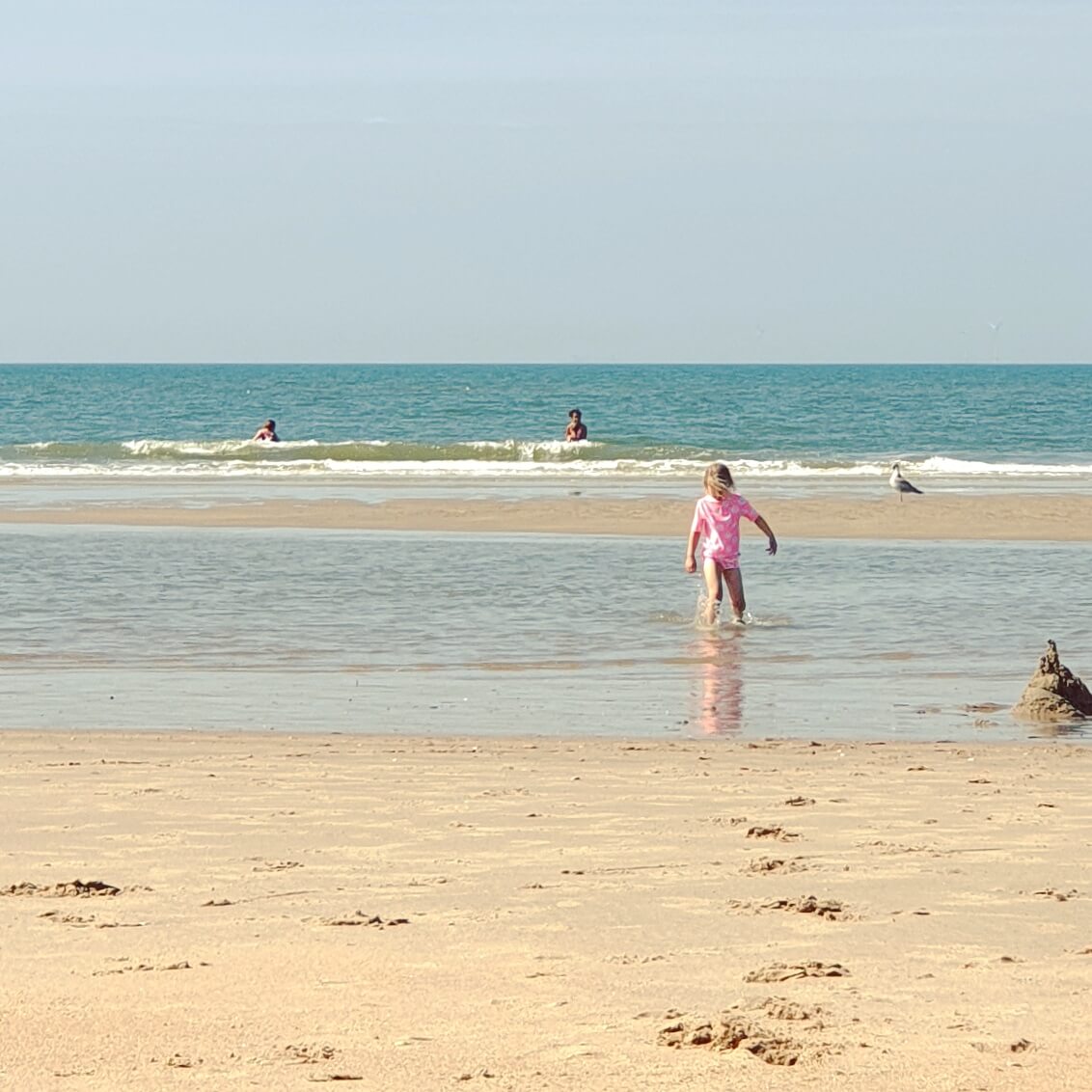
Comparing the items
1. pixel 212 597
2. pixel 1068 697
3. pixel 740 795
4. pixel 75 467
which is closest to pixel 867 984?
pixel 740 795

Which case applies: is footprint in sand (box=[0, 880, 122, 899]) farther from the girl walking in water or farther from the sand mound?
the girl walking in water

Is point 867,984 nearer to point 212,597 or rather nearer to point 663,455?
point 212,597

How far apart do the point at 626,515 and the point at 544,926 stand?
19.7 metres

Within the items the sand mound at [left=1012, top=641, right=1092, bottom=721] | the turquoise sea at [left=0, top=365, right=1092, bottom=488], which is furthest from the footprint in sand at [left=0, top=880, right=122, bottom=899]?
the turquoise sea at [left=0, top=365, right=1092, bottom=488]

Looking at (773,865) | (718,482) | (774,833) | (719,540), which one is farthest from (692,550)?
(773,865)

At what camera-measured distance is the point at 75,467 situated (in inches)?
1497

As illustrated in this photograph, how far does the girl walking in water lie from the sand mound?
3.94 m

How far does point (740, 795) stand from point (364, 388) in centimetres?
8896

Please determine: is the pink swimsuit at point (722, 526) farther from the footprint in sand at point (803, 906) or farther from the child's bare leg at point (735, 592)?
the footprint in sand at point (803, 906)

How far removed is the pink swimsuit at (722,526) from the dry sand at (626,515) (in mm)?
→ 7601

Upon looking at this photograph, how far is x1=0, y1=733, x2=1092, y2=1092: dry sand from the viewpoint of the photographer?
357 cm

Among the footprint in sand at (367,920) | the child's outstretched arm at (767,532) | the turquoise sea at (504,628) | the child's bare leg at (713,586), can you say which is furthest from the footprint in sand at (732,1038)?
the child's outstretched arm at (767,532)

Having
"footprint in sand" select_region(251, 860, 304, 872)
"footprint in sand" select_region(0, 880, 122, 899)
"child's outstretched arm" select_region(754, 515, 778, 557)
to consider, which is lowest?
"footprint in sand" select_region(251, 860, 304, 872)

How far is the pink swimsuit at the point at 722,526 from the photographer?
12938 mm
